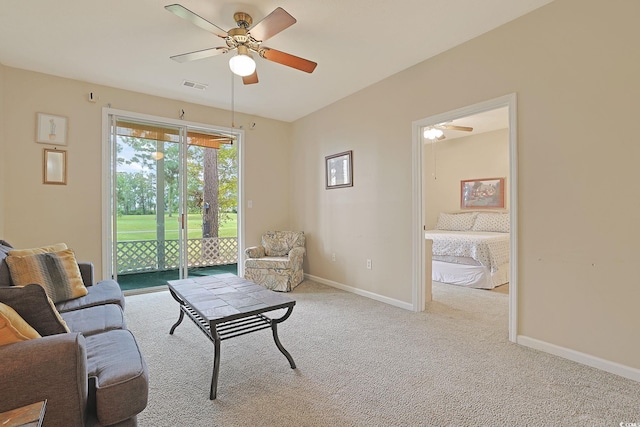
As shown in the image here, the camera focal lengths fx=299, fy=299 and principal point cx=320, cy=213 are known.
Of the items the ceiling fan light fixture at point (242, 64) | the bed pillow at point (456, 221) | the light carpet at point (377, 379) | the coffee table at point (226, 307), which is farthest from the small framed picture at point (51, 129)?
the bed pillow at point (456, 221)

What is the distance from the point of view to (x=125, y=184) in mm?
3957

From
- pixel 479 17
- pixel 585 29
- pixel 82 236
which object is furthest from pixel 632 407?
pixel 82 236

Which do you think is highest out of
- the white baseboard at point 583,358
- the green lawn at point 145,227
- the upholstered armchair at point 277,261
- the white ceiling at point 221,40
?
the white ceiling at point 221,40

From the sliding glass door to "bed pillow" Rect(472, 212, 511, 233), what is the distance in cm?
439

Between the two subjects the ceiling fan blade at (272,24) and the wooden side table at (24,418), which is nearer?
the wooden side table at (24,418)

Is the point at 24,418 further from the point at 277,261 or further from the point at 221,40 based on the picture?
the point at 277,261

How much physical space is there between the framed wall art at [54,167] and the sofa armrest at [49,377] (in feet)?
10.2

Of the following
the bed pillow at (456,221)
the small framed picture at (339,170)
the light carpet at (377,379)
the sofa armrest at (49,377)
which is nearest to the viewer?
the sofa armrest at (49,377)

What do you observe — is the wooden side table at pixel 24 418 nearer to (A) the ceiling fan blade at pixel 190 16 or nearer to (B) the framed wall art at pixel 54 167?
(A) the ceiling fan blade at pixel 190 16

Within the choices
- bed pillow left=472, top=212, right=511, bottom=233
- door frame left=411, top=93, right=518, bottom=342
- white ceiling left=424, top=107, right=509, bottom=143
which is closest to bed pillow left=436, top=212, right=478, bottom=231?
bed pillow left=472, top=212, right=511, bottom=233

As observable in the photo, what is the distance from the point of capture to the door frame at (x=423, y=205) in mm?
2461

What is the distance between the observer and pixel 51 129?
3.39 metres

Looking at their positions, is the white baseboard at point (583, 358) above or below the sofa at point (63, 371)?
below

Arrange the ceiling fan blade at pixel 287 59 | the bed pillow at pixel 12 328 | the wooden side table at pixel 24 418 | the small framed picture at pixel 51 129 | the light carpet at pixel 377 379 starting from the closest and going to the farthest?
1. the wooden side table at pixel 24 418
2. the bed pillow at pixel 12 328
3. the light carpet at pixel 377 379
4. the ceiling fan blade at pixel 287 59
5. the small framed picture at pixel 51 129
